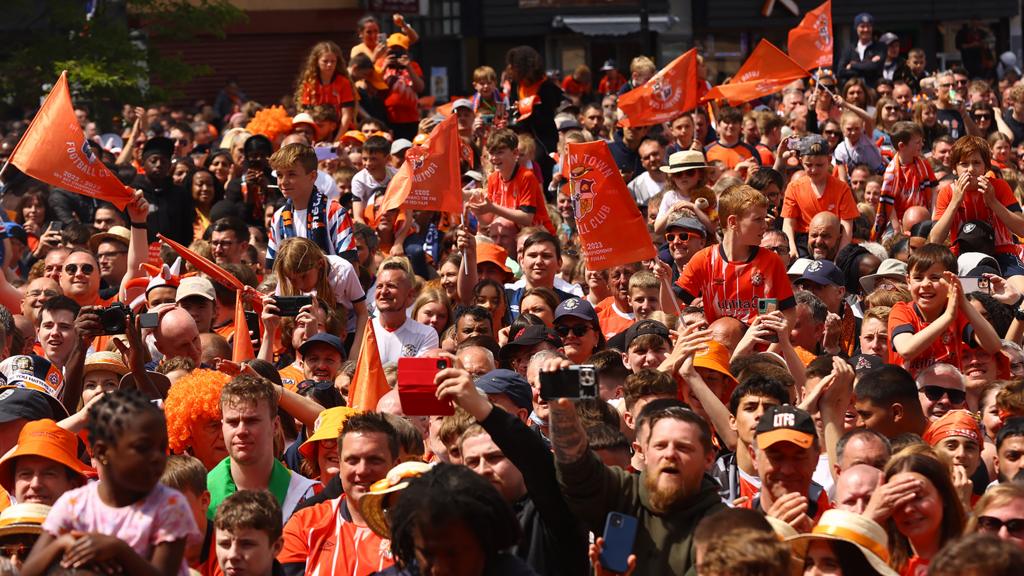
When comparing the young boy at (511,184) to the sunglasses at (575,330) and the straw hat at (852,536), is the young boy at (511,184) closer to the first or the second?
the sunglasses at (575,330)

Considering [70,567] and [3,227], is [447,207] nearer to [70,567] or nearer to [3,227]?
[3,227]

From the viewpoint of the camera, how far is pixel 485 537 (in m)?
4.41

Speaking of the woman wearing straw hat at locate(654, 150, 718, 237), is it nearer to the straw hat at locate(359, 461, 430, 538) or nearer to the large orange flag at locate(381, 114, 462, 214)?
the large orange flag at locate(381, 114, 462, 214)

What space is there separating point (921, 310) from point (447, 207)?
13.0 feet

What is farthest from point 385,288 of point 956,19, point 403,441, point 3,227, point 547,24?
point 956,19

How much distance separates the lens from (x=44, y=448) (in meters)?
5.91

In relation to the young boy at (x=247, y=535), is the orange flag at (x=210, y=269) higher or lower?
higher

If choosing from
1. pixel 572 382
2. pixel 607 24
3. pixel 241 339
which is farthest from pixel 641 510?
pixel 607 24

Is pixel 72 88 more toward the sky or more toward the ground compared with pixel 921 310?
more toward the sky

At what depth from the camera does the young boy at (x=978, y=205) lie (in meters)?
10.9

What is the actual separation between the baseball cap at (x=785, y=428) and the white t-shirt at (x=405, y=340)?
11.7 feet

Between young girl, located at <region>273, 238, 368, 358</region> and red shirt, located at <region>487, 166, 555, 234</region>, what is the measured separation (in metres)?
2.72

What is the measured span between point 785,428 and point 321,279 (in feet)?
13.8

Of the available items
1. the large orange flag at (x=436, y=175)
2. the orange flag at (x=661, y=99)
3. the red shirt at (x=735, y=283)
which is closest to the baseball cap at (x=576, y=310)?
the red shirt at (x=735, y=283)
